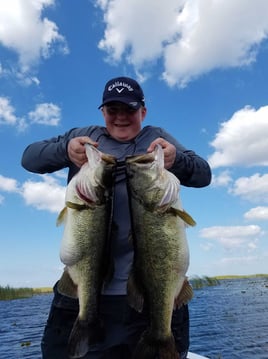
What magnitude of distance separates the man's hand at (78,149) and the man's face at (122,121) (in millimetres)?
708

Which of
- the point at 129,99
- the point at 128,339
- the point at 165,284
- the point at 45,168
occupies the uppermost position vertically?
the point at 129,99

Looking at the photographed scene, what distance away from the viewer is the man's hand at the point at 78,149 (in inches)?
164

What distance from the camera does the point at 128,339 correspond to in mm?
4379

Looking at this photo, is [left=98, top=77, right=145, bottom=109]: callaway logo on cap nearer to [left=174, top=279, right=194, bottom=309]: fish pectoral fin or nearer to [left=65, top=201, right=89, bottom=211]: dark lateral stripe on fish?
[left=65, top=201, right=89, bottom=211]: dark lateral stripe on fish

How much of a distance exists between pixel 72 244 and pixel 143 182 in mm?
954

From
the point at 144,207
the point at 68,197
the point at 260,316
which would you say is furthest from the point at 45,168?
the point at 260,316

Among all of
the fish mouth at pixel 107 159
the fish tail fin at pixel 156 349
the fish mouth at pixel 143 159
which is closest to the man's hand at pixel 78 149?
the fish mouth at pixel 107 159

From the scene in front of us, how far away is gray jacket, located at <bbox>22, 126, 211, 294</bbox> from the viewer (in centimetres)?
442

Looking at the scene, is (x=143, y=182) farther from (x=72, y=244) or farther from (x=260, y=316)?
(x=260, y=316)

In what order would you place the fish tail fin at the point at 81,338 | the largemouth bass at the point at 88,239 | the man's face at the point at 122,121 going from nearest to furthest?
the fish tail fin at the point at 81,338 → the largemouth bass at the point at 88,239 → the man's face at the point at 122,121

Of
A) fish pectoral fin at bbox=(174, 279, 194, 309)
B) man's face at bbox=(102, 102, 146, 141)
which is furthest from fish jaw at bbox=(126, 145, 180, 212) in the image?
fish pectoral fin at bbox=(174, 279, 194, 309)

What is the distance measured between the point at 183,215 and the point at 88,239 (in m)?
0.99

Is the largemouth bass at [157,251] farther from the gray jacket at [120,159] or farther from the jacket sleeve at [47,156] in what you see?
the jacket sleeve at [47,156]

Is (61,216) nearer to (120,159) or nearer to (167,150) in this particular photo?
(120,159)
